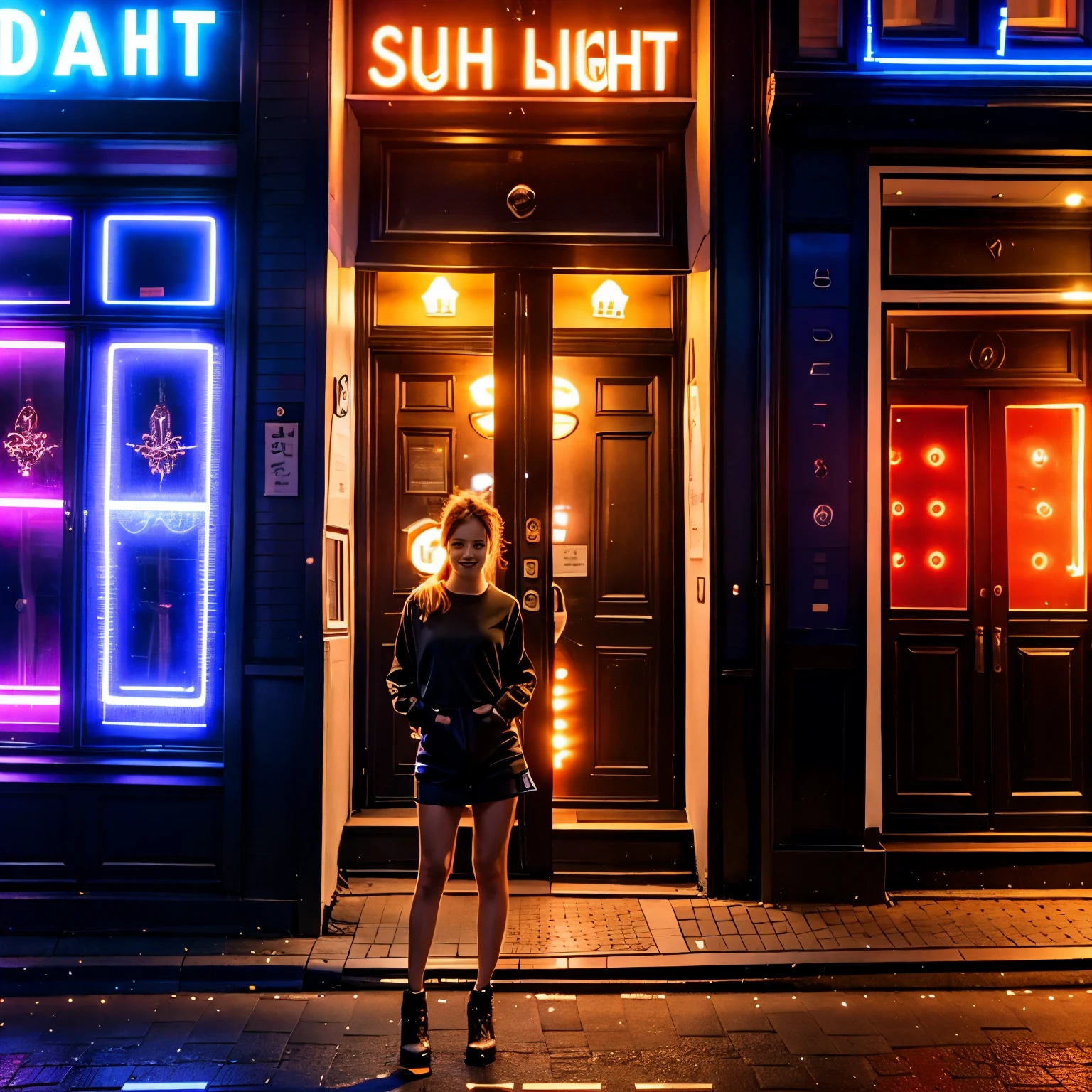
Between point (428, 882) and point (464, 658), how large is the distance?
896 millimetres

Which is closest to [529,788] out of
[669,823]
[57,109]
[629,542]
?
[669,823]

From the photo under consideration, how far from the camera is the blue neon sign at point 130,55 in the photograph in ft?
18.1

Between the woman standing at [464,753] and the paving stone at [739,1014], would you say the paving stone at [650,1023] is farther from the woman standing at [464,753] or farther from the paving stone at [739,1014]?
the woman standing at [464,753]

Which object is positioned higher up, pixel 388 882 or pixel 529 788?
pixel 529 788

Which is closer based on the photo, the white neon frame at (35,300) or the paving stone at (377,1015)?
the paving stone at (377,1015)

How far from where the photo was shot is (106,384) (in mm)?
5664

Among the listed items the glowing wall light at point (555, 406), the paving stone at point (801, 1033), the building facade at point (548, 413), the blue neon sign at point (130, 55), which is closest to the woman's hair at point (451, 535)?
the building facade at point (548, 413)

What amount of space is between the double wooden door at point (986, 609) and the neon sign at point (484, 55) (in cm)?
276

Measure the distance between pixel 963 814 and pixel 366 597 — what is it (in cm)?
404

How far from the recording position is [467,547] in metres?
4.00

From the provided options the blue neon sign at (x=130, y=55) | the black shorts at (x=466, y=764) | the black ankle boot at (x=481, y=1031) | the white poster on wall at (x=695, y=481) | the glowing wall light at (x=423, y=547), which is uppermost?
the blue neon sign at (x=130, y=55)

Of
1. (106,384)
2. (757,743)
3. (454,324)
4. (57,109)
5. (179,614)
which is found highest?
(57,109)

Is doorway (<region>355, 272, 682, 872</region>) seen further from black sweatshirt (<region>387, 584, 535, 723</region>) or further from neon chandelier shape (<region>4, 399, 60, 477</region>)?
black sweatshirt (<region>387, 584, 535, 723</region>)

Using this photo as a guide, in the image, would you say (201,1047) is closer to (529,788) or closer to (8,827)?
(529,788)
